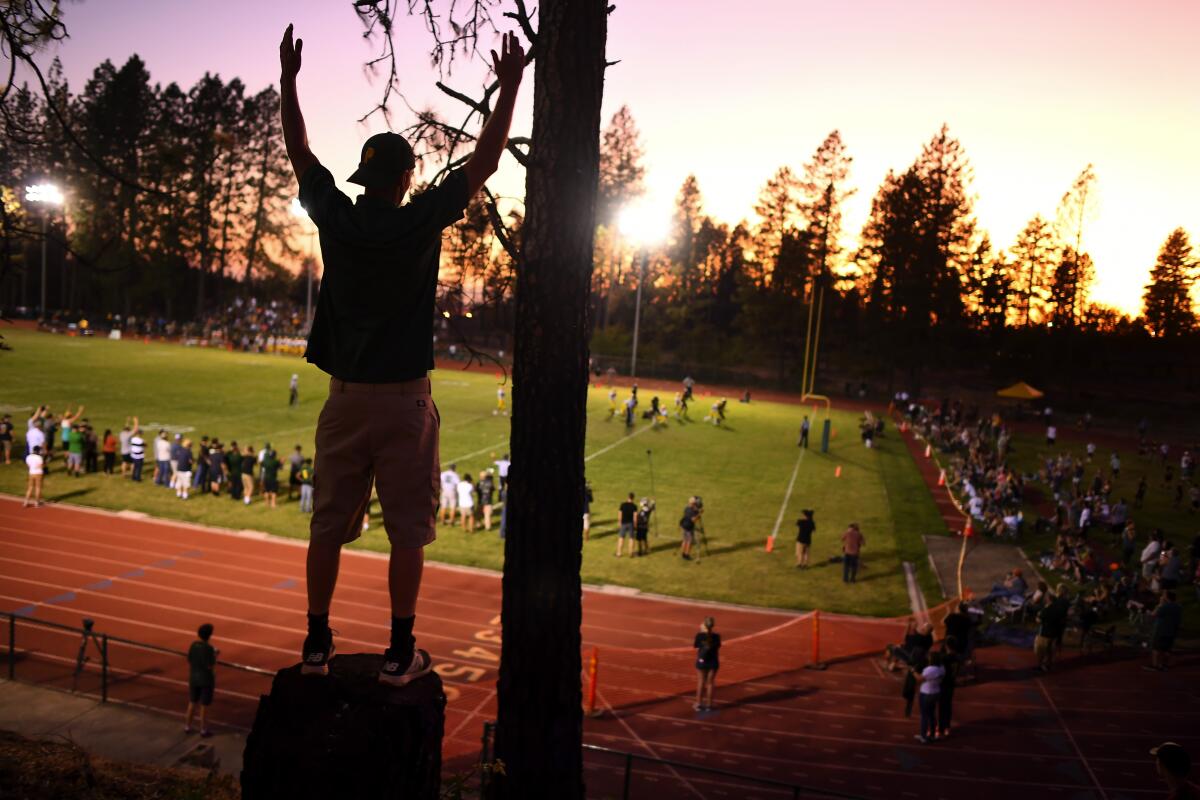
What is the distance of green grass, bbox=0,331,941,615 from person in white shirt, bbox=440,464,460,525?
86cm

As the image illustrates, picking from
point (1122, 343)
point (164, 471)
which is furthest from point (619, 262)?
point (164, 471)

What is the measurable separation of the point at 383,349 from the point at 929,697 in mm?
12474

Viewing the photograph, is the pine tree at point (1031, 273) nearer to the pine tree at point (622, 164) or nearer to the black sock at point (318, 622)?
the pine tree at point (622, 164)

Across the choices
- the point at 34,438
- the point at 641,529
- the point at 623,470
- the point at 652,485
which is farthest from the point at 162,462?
the point at 652,485

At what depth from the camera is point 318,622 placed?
337 centimetres

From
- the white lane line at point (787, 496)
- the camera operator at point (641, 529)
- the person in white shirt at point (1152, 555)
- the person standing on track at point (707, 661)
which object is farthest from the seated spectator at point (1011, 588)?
the person standing on track at point (707, 661)

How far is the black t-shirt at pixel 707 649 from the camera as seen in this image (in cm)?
1377

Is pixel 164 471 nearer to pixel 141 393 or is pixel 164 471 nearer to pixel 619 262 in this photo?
pixel 141 393

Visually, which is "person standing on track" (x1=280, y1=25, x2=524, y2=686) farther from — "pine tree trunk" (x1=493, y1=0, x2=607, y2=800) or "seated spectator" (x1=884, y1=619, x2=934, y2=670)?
"seated spectator" (x1=884, y1=619, x2=934, y2=670)

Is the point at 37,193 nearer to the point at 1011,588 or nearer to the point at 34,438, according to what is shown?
the point at 1011,588

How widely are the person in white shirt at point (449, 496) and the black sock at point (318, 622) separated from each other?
66.3ft

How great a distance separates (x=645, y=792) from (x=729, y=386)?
54.4m

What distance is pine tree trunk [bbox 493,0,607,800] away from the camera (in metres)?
4.32

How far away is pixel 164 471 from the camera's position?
84.6 feet
